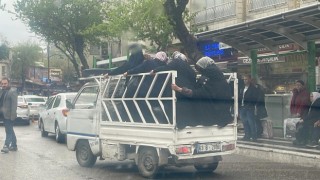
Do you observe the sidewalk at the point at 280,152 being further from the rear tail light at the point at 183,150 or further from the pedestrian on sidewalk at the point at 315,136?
the rear tail light at the point at 183,150

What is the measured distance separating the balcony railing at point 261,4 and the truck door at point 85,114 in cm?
1310

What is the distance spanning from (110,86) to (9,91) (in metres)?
4.21

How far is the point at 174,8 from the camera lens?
1609 centimetres

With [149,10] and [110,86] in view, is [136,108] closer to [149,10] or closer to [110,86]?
[110,86]

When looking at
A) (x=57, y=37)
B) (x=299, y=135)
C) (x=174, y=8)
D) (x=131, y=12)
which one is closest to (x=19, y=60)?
(x=57, y=37)

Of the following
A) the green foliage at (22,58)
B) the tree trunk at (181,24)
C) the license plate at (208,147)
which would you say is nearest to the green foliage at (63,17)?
the tree trunk at (181,24)

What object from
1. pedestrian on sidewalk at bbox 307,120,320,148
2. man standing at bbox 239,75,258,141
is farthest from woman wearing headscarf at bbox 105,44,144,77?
man standing at bbox 239,75,258,141

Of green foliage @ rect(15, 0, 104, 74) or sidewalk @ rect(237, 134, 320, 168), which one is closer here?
sidewalk @ rect(237, 134, 320, 168)

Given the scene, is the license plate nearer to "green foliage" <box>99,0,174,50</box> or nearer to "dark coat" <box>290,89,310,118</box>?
"dark coat" <box>290,89,310,118</box>

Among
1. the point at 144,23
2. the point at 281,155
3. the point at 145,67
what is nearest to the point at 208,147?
the point at 145,67

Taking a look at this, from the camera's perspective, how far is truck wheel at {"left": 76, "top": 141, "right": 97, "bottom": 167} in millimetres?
10183

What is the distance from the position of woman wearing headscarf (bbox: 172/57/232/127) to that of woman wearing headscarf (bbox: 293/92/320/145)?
11.1 feet

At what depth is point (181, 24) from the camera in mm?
16469

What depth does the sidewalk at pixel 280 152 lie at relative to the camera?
1038 centimetres
